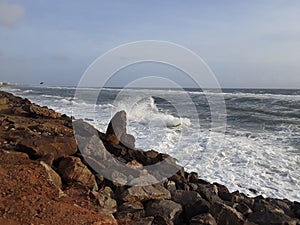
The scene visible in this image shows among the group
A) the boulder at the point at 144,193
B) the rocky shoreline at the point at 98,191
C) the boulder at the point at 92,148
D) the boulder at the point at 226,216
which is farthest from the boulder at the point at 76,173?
the boulder at the point at 226,216

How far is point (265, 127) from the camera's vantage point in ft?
47.0

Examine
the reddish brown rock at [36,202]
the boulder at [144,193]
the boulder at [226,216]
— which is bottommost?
the boulder at [226,216]

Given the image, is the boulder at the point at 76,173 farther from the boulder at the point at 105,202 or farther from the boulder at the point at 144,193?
the boulder at the point at 144,193

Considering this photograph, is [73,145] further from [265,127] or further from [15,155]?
[265,127]

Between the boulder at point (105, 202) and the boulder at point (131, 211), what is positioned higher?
the boulder at point (105, 202)

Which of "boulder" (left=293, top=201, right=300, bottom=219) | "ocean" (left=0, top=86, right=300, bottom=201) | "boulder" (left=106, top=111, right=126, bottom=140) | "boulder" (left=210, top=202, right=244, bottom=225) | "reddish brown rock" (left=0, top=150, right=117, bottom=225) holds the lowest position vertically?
"boulder" (left=293, top=201, right=300, bottom=219)

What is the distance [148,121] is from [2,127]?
8.39 metres

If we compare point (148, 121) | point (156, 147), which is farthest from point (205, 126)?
point (156, 147)

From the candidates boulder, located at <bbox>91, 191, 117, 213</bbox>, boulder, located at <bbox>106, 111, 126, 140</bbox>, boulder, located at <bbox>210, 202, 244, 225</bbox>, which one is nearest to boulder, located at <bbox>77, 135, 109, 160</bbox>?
boulder, located at <bbox>91, 191, 117, 213</bbox>

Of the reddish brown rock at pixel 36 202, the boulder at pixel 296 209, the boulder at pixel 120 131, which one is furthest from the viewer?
the boulder at pixel 120 131

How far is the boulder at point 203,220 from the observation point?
13.1 feet

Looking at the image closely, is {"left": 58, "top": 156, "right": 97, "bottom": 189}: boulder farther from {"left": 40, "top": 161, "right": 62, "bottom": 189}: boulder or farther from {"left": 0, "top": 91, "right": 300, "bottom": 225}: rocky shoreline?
{"left": 40, "top": 161, "right": 62, "bottom": 189}: boulder

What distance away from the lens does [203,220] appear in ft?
13.2

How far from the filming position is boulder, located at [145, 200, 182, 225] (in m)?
4.00
